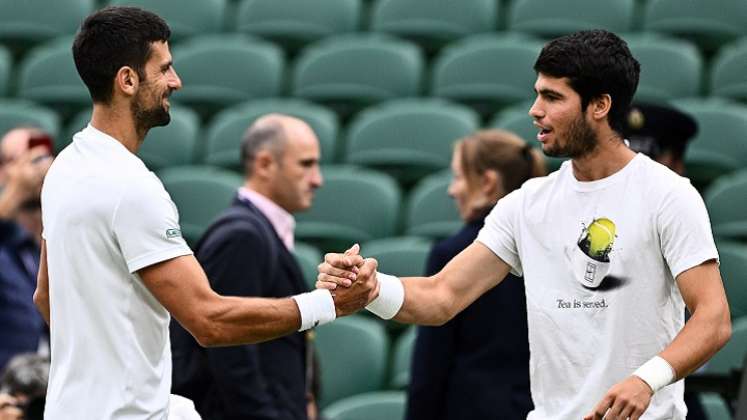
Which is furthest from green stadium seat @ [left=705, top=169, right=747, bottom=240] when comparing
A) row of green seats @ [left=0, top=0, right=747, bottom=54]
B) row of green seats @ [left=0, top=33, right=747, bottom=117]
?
row of green seats @ [left=0, top=0, right=747, bottom=54]

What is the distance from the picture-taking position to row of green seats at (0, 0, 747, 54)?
8859 millimetres

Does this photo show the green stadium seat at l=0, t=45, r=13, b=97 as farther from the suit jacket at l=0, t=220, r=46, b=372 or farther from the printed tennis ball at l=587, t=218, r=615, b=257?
the printed tennis ball at l=587, t=218, r=615, b=257

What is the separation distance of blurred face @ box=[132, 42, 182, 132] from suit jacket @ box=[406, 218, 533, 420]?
1504 millimetres

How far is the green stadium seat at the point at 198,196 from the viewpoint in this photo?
7824 mm

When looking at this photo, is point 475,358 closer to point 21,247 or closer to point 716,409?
point 716,409

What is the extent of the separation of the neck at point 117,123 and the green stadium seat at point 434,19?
5.45m

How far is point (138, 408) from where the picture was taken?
12.5 ft

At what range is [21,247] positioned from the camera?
21.5 feet

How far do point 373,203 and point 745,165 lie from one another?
1921 mm

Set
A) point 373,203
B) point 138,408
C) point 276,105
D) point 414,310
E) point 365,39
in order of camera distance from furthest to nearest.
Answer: point 365,39 → point 276,105 → point 373,203 → point 414,310 → point 138,408

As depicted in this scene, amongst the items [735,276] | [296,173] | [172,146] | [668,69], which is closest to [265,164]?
[296,173]

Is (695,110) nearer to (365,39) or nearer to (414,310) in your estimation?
(365,39)

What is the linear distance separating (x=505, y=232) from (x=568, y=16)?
4835 millimetres

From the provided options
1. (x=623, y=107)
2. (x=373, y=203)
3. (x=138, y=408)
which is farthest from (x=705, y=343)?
(x=373, y=203)
